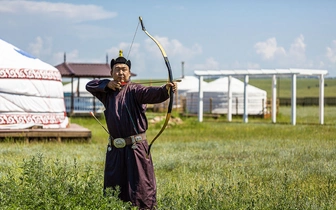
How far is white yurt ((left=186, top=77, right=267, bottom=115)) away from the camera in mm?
30000

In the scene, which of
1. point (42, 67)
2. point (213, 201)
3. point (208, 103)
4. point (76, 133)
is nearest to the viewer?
point (213, 201)

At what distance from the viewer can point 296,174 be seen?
902 centimetres

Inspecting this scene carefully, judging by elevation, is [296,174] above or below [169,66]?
below

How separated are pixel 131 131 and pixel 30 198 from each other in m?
0.93

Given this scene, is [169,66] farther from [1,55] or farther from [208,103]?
[208,103]

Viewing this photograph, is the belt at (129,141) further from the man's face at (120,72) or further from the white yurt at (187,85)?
the white yurt at (187,85)

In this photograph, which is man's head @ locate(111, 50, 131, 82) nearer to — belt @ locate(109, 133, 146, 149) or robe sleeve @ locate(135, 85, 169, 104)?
robe sleeve @ locate(135, 85, 169, 104)

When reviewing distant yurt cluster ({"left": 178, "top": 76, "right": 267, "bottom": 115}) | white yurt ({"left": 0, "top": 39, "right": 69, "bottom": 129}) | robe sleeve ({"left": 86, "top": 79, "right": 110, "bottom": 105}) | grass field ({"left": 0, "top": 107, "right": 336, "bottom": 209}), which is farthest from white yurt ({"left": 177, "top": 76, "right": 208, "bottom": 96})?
robe sleeve ({"left": 86, "top": 79, "right": 110, "bottom": 105})

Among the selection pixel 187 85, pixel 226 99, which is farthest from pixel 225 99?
pixel 187 85

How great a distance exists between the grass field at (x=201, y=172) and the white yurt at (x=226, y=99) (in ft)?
36.4

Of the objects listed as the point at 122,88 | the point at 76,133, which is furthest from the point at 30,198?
the point at 76,133

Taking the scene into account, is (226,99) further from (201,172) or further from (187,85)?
(201,172)

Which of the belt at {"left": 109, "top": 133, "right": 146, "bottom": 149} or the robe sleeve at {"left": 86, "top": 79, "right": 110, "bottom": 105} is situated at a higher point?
the robe sleeve at {"left": 86, "top": 79, "right": 110, "bottom": 105}

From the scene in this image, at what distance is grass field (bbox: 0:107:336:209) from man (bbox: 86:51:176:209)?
0.18 m
